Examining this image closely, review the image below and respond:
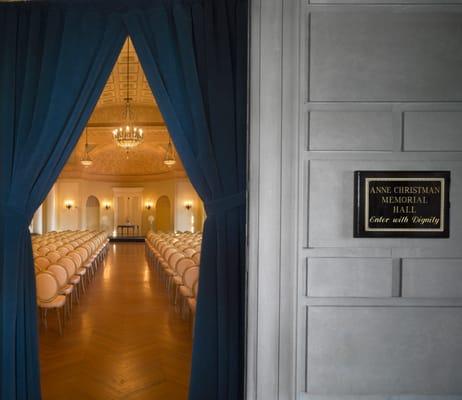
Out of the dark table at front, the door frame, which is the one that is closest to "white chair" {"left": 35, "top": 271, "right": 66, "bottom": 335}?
the door frame

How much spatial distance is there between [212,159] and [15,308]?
182 cm

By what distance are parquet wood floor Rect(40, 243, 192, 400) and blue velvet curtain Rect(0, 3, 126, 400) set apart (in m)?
0.70

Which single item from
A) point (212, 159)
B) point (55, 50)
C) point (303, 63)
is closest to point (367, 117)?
point (303, 63)

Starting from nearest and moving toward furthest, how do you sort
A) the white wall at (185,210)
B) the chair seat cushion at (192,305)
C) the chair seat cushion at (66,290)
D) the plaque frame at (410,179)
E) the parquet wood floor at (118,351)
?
the plaque frame at (410,179)
the parquet wood floor at (118,351)
the chair seat cushion at (192,305)
the chair seat cushion at (66,290)
the white wall at (185,210)

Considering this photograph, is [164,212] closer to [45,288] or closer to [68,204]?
[68,204]

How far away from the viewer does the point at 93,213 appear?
21578 mm

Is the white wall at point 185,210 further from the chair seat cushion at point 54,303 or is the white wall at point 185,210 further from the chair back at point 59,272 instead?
the chair seat cushion at point 54,303

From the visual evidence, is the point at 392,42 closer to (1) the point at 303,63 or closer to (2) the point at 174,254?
(1) the point at 303,63

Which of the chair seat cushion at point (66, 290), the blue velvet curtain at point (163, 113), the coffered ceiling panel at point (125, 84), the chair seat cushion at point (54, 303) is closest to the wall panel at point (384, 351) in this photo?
the blue velvet curtain at point (163, 113)

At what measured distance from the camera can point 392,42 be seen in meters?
2.34

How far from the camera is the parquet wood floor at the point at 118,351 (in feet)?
10.2

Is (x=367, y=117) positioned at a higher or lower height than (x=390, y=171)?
higher

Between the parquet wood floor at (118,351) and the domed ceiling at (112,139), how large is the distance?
5.45 metres

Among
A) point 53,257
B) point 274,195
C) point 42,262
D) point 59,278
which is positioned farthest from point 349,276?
point 53,257
